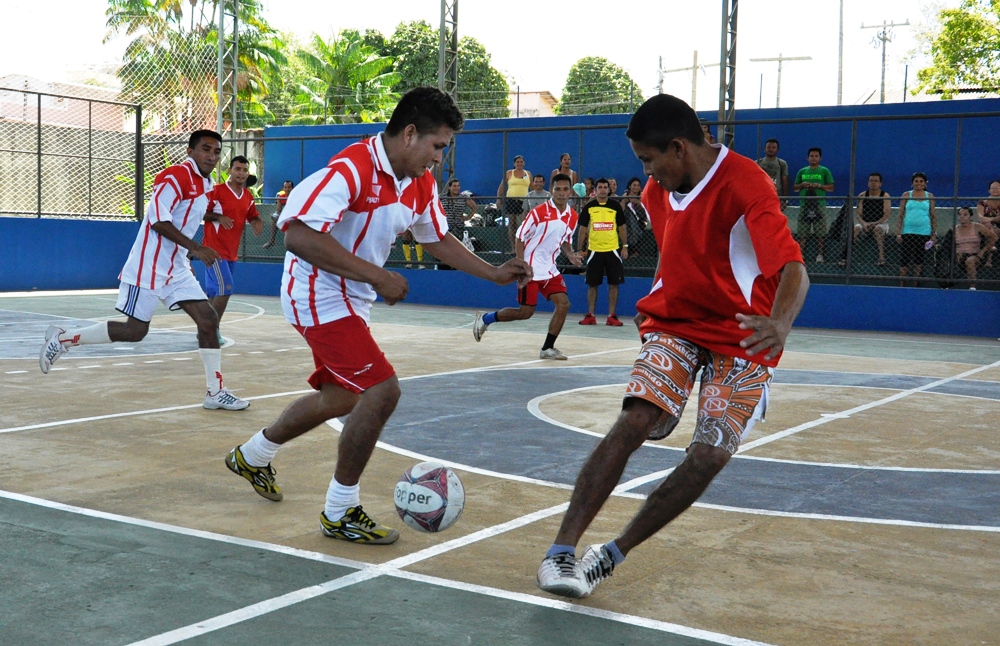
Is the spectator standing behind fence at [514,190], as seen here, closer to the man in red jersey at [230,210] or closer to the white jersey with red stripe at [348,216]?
the man in red jersey at [230,210]

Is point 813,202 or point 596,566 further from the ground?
point 813,202

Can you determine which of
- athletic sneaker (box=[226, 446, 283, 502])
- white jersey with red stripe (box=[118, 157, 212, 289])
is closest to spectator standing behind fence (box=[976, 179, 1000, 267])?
white jersey with red stripe (box=[118, 157, 212, 289])

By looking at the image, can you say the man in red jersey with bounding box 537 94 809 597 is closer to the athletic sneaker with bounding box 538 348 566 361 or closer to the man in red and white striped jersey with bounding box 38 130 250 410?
the man in red and white striped jersey with bounding box 38 130 250 410

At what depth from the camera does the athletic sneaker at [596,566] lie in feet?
12.5

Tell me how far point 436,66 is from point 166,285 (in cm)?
5654

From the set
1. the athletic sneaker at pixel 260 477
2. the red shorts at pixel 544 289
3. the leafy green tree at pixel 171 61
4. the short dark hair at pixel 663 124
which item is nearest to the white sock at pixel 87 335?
the athletic sneaker at pixel 260 477

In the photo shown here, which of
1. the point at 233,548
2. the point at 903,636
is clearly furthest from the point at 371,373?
the point at 903,636

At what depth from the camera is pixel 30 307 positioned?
58.7ft

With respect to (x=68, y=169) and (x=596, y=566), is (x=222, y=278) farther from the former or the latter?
(x=68, y=169)

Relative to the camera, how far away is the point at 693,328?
4.01 m

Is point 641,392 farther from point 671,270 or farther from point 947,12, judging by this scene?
point 947,12

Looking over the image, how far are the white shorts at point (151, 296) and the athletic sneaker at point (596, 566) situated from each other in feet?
17.3

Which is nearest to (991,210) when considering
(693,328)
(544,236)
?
(544,236)

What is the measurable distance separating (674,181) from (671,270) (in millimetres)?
341
